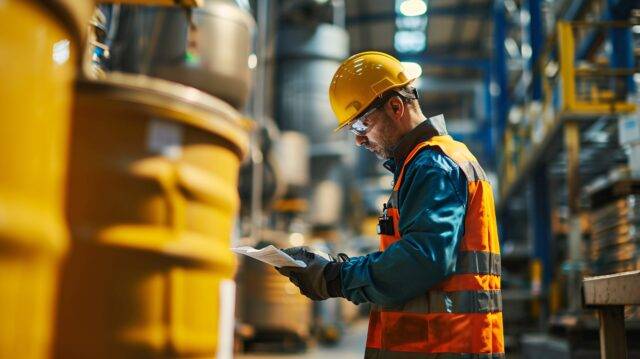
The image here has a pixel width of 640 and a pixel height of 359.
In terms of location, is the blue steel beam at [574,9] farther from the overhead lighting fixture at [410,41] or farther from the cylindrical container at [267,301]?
the overhead lighting fixture at [410,41]

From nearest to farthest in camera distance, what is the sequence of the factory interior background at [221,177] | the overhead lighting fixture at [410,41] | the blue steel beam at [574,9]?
the factory interior background at [221,177] < the blue steel beam at [574,9] < the overhead lighting fixture at [410,41]

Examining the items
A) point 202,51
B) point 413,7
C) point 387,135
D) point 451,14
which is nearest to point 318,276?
point 387,135

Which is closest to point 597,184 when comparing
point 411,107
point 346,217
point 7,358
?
point 411,107

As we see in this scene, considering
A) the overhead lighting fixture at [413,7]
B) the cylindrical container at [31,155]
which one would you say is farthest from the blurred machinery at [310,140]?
the overhead lighting fixture at [413,7]

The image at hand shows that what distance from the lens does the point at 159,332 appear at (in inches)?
78.6

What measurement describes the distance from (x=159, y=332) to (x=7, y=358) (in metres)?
0.73

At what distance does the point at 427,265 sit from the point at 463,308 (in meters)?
0.18

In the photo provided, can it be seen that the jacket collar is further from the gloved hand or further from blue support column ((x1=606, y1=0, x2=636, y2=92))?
blue support column ((x1=606, y1=0, x2=636, y2=92))

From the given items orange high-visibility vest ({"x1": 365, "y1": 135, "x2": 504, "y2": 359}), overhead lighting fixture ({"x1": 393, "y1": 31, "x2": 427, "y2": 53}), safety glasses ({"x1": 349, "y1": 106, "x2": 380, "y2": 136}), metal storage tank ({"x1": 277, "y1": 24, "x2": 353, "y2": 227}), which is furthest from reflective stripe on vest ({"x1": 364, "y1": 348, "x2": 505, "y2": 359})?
overhead lighting fixture ({"x1": 393, "y1": 31, "x2": 427, "y2": 53})

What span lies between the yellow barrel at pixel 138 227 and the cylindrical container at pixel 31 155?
398 mm

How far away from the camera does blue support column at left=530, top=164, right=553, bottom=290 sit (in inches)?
352

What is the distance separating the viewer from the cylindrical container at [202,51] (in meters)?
5.04

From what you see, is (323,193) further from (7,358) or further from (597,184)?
(7,358)

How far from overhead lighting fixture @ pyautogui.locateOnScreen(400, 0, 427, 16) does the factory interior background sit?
5.42 m
